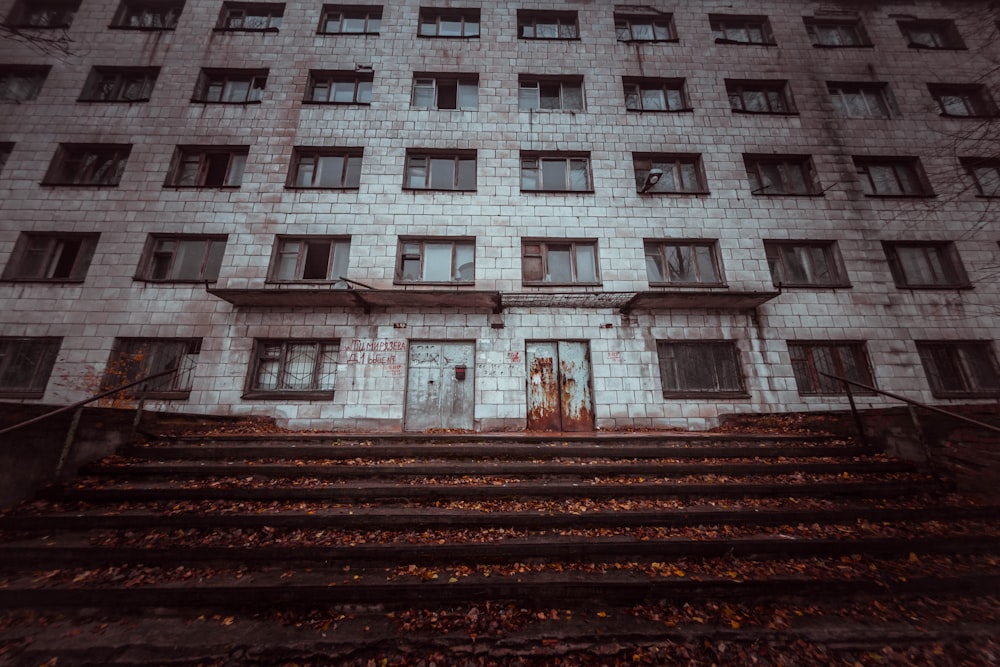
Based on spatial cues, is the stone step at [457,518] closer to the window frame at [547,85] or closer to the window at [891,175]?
the window at [891,175]

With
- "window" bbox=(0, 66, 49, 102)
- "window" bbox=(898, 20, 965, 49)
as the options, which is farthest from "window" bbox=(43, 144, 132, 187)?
"window" bbox=(898, 20, 965, 49)

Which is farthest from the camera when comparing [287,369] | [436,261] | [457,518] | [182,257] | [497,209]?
[497,209]

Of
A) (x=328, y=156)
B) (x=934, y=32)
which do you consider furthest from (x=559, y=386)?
(x=934, y=32)

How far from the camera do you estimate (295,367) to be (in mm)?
10320

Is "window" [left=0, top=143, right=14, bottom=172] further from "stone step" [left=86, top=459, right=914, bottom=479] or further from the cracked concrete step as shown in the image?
the cracked concrete step

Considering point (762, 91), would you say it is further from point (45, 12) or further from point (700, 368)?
point (45, 12)

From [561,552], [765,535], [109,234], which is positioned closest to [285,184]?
[109,234]

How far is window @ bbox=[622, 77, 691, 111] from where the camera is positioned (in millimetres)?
13547

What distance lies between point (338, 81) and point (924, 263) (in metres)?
23.0

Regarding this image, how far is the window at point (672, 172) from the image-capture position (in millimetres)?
12492

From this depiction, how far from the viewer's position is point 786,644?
356 cm

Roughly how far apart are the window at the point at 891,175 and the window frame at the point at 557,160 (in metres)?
10.3

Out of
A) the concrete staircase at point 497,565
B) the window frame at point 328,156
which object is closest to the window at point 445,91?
the window frame at point 328,156

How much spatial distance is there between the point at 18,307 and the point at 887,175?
3021 cm
